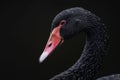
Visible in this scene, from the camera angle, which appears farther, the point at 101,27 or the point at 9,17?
the point at 9,17

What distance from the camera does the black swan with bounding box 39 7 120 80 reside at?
4.62 metres

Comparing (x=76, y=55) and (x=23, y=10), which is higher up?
(x=23, y=10)

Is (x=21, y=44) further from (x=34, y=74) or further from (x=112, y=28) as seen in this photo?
(x=112, y=28)

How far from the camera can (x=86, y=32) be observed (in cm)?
471

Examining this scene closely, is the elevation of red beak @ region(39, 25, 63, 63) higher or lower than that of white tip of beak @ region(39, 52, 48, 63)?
higher

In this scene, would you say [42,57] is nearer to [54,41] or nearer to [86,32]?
[54,41]

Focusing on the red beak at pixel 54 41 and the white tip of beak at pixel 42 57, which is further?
the red beak at pixel 54 41

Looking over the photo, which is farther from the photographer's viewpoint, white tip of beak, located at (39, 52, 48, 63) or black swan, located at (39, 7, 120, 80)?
black swan, located at (39, 7, 120, 80)

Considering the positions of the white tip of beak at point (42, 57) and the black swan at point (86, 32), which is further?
the black swan at point (86, 32)

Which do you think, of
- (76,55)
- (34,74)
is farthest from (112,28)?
(34,74)

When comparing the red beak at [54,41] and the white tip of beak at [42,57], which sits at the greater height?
the red beak at [54,41]

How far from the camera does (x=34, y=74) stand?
6168 millimetres

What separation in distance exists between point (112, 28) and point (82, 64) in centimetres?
150

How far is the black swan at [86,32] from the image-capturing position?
462cm
